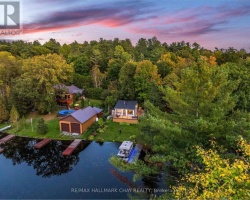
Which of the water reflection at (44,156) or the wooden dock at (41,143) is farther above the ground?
the wooden dock at (41,143)

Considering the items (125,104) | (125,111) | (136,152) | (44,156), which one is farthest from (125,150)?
(125,104)

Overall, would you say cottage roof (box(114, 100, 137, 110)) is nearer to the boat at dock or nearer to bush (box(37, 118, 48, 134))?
the boat at dock

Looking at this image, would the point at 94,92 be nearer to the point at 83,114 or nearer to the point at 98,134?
the point at 83,114

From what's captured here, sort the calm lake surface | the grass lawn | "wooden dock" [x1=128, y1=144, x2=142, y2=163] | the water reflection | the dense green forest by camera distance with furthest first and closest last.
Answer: the grass lawn < "wooden dock" [x1=128, y1=144, x2=142, y2=163] < the water reflection < the calm lake surface < the dense green forest

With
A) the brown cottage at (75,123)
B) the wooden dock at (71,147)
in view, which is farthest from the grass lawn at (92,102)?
the wooden dock at (71,147)

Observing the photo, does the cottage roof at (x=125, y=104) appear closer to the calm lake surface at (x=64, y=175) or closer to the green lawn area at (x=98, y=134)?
the green lawn area at (x=98, y=134)

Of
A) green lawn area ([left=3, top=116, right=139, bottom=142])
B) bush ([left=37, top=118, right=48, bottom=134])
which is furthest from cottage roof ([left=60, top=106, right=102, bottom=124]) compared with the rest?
bush ([left=37, top=118, right=48, bottom=134])
